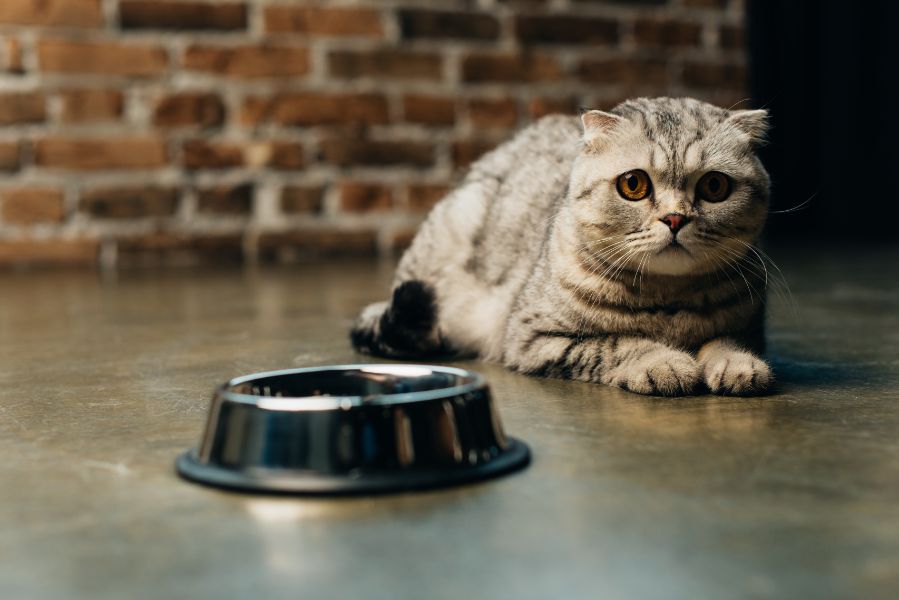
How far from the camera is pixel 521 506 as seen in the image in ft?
2.86

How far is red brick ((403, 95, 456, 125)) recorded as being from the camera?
3512 mm

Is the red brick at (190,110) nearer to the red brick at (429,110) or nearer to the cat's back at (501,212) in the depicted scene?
the red brick at (429,110)

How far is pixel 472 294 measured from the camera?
73.3 inches

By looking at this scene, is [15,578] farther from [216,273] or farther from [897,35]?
[897,35]

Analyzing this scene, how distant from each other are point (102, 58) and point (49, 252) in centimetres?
62

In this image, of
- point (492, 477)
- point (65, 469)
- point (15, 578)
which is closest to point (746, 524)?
point (492, 477)

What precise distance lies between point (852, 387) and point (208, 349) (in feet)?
3.39

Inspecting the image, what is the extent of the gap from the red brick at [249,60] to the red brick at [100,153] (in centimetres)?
29

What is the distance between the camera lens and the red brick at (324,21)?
336 centimetres

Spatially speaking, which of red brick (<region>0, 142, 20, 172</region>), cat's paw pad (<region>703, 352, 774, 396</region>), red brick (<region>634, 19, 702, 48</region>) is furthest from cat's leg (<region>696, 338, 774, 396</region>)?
red brick (<region>634, 19, 702, 48</region>)

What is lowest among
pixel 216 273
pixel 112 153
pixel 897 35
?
pixel 216 273

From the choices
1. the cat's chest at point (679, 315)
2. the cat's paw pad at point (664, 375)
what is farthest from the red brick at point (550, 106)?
the cat's paw pad at point (664, 375)

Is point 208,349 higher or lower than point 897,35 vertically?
lower

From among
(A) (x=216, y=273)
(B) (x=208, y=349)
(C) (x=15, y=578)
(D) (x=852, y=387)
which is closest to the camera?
(C) (x=15, y=578)
